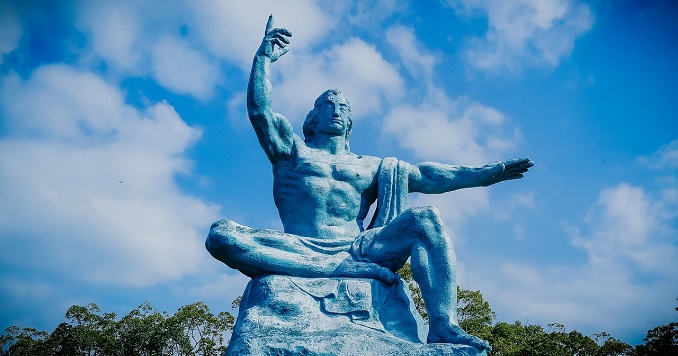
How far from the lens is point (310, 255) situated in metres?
6.89

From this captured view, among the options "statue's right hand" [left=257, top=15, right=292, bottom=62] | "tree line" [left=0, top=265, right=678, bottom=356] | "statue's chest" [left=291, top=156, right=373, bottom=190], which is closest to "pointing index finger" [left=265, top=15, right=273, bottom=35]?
"statue's right hand" [left=257, top=15, right=292, bottom=62]

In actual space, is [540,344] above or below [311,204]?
above

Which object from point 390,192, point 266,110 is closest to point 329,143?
point 266,110

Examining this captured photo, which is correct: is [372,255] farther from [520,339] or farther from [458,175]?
[520,339]

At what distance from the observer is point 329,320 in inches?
250

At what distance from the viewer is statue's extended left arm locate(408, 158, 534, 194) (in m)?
8.01

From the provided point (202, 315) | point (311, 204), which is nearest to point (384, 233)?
point (311, 204)

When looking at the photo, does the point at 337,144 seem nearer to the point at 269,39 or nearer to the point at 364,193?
the point at 364,193

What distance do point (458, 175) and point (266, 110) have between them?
2519 mm

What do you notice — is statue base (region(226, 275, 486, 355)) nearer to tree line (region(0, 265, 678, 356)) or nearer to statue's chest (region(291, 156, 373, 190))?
statue's chest (region(291, 156, 373, 190))

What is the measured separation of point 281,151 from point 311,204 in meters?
0.86

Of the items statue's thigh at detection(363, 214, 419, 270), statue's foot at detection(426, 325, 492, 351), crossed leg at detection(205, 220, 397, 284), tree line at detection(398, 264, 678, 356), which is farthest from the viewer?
tree line at detection(398, 264, 678, 356)

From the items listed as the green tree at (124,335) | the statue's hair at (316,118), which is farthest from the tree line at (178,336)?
the statue's hair at (316,118)

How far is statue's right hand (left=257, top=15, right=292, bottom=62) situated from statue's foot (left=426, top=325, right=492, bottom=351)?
13.1 ft
